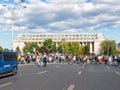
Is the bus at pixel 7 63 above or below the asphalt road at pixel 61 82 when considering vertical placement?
above

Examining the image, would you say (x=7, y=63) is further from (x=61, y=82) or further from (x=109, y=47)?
(x=109, y=47)

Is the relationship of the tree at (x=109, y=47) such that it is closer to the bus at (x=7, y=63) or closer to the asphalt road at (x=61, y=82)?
the bus at (x=7, y=63)

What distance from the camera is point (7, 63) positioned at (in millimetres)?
22562

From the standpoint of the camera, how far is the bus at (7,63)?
21.6 meters

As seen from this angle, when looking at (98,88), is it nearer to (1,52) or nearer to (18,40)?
(1,52)

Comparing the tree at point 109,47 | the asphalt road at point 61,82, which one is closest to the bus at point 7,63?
the asphalt road at point 61,82

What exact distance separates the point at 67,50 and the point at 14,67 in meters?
137

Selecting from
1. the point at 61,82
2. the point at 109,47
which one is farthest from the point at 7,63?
the point at 109,47

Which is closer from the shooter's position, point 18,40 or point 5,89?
point 5,89

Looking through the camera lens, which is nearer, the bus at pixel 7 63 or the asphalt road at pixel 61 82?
the asphalt road at pixel 61 82

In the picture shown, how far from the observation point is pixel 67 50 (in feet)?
530

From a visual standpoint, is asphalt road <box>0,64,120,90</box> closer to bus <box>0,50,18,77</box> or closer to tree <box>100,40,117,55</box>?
bus <box>0,50,18,77</box>

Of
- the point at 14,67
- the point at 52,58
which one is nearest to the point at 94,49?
the point at 52,58

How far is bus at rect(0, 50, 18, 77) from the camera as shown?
2165 centimetres
